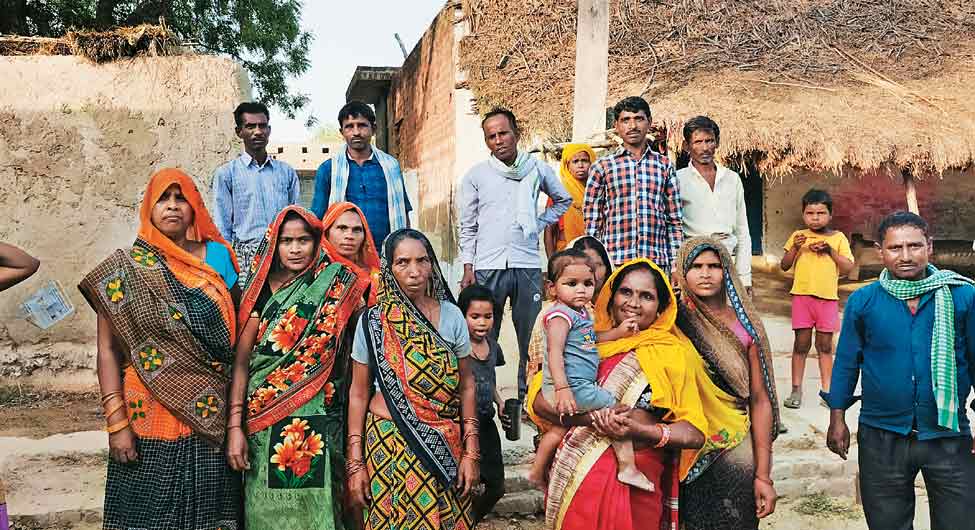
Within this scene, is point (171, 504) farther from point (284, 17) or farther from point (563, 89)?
point (284, 17)

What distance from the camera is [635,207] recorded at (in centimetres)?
392

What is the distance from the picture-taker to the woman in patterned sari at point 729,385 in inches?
103

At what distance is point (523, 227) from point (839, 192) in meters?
8.93

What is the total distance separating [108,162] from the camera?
5457mm

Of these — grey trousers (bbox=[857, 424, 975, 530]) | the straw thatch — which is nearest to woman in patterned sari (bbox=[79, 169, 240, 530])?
grey trousers (bbox=[857, 424, 975, 530])

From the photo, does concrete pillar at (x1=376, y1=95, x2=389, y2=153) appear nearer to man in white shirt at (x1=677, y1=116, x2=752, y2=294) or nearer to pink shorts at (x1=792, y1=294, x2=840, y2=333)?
pink shorts at (x1=792, y1=294, x2=840, y2=333)

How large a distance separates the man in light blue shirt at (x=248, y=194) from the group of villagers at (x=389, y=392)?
1.39m

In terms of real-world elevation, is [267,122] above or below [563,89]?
below

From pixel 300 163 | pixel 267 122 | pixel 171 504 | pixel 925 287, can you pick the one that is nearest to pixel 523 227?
pixel 267 122

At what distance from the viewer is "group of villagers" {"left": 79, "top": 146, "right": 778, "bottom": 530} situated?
2.47m

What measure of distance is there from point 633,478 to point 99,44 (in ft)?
16.5

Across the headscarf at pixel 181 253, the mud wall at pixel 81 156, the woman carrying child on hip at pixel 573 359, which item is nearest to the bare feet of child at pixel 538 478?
the woman carrying child on hip at pixel 573 359

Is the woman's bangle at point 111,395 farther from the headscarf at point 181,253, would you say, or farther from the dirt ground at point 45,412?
the dirt ground at point 45,412

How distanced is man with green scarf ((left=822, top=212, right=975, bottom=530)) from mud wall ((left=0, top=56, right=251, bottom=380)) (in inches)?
176
